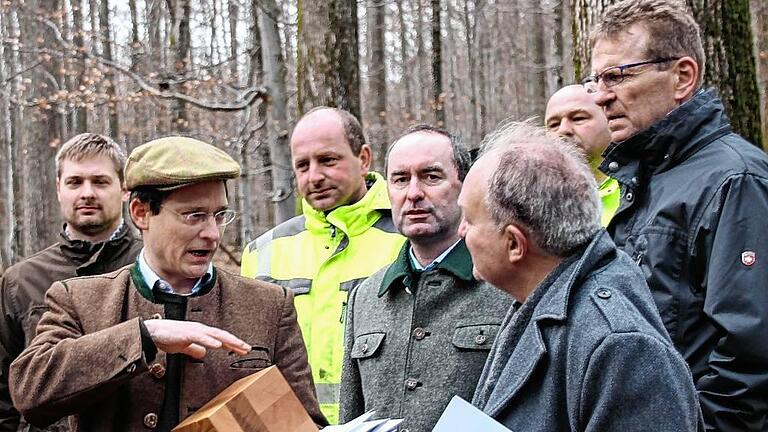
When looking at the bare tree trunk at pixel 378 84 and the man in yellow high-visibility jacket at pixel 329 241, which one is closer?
the man in yellow high-visibility jacket at pixel 329 241

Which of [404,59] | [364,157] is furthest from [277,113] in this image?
[404,59]

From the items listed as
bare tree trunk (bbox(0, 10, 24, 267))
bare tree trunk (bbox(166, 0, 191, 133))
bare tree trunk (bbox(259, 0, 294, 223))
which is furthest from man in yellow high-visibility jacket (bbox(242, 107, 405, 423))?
bare tree trunk (bbox(0, 10, 24, 267))

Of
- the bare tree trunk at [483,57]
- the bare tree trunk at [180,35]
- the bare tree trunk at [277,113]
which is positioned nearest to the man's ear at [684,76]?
the bare tree trunk at [277,113]

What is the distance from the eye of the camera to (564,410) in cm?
224

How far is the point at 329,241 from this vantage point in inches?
173

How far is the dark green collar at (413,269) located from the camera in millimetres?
3266

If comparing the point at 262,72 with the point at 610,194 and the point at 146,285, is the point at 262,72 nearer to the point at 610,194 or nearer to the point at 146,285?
the point at 610,194

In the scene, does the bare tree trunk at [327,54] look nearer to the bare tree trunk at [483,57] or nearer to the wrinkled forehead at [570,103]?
the wrinkled forehead at [570,103]

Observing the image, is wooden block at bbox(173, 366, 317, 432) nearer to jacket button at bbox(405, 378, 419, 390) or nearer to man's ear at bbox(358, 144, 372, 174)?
jacket button at bbox(405, 378, 419, 390)

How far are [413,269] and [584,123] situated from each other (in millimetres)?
1321

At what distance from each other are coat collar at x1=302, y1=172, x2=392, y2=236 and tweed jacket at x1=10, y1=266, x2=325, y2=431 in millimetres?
1135

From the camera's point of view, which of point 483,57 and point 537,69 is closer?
point 537,69

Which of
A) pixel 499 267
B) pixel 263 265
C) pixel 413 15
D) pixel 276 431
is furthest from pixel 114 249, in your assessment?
pixel 413 15

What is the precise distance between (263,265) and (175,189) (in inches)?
60.7
